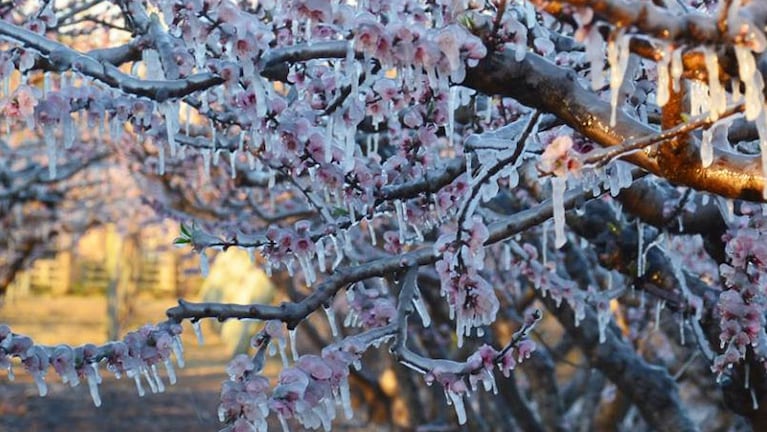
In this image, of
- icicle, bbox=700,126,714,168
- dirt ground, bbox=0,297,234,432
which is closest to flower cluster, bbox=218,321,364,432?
icicle, bbox=700,126,714,168

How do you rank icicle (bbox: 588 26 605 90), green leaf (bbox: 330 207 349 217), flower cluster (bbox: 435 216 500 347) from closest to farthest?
icicle (bbox: 588 26 605 90), flower cluster (bbox: 435 216 500 347), green leaf (bbox: 330 207 349 217)

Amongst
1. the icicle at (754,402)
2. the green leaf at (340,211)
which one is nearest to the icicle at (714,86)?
the green leaf at (340,211)

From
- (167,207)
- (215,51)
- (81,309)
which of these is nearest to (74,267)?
→ (81,309)

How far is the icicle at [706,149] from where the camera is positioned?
208 cm

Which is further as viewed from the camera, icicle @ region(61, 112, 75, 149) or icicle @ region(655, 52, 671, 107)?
icicle @ region(61, 112, 75, 149)

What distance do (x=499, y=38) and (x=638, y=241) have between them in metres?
1.94

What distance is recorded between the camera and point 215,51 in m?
3.50

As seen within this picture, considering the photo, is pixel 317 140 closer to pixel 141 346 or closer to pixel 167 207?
pixel 141 346

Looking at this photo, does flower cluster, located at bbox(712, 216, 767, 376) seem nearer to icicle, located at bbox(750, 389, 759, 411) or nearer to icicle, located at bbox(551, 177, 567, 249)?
icicle, located at bbox(750, 389, 759, 411)

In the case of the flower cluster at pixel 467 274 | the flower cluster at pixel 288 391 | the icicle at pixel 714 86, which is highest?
the icicle at pixel 714 86

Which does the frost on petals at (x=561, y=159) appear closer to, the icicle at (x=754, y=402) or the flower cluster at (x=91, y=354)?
the flower cluster at (x=91, y=354)

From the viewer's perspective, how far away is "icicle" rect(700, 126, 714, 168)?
208 cm

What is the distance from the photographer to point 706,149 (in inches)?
83.5

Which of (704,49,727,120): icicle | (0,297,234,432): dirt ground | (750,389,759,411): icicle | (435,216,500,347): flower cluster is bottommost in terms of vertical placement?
(0,297,234,432): dirt ground
